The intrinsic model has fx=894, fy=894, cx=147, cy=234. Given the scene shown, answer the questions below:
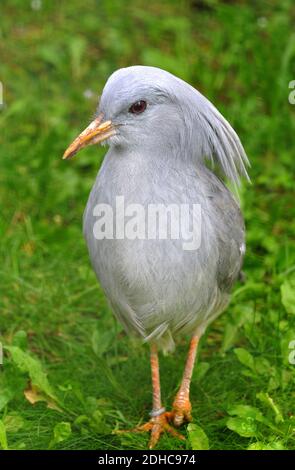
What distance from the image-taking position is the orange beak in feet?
11.4

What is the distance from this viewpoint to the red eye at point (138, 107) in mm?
3475

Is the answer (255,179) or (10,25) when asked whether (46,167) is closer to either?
(255,179)

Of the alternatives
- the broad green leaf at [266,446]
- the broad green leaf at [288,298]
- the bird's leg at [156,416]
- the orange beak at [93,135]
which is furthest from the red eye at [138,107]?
the broad green leaf at [266,446]

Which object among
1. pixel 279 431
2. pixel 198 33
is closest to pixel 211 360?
pixel 279 431

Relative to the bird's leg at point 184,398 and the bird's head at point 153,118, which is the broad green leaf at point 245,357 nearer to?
the bird's leg at point 184,398

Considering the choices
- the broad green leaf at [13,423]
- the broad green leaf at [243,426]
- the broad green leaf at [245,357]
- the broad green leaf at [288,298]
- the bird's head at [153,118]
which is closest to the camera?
the bird's head at [153,118]

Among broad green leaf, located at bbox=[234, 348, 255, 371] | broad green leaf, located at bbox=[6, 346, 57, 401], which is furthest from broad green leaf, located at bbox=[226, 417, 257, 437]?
broad green leaf, located at bbox=[6, 346, 57, 401]

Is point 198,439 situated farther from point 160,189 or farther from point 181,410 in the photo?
point 160,189

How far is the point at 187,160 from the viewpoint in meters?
3.66

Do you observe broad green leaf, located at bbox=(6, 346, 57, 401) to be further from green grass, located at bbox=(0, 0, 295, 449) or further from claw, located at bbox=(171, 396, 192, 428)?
claw, located at bbox=(171, 396, 192, 428)

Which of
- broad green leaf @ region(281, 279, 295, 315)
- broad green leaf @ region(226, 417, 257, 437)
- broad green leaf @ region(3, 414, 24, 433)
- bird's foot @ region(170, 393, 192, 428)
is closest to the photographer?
broad green leaf @ region(226, 417, 257, 437)

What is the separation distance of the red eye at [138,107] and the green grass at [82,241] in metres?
1.24

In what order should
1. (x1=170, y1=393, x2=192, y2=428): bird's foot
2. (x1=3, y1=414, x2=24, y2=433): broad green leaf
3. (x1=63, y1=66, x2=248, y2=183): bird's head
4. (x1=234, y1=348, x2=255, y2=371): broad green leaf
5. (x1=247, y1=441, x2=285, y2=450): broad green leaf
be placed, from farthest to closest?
(x1=234, y1=348, x2=255, y2=371): broad green leaf, (x1=170, y1=393, x2=192, y2=428): bird's foot, (x1=3, y1=414, x2=24, y2=433): broad green leaf, (x1=247, y1=441, x2=285, y2=450): broad green leaf, (x1=63, y1=66, x2=248, y2=183): bird's head

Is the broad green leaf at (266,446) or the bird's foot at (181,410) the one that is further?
the bird's foot at (181,410)
